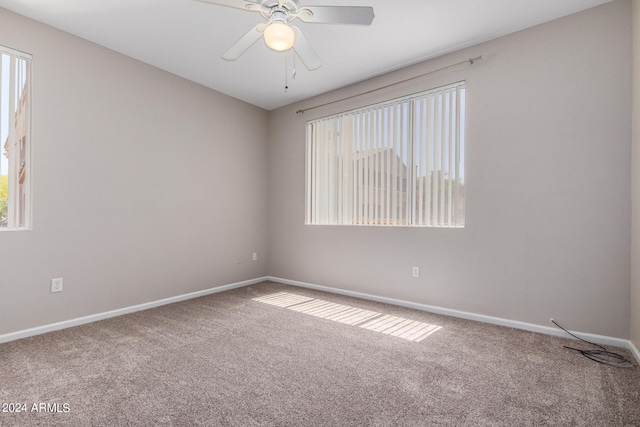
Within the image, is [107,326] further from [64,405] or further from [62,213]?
[64,405]

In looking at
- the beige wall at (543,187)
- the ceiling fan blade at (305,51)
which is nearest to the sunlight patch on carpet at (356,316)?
the beige wall at (543,187)

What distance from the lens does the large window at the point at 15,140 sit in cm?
246

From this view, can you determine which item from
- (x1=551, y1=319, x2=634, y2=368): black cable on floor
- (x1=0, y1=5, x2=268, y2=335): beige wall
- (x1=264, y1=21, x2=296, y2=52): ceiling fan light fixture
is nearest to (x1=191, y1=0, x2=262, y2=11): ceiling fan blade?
(x1=264, y1=21, x2=296, y2=52): ceiling fan light fixture

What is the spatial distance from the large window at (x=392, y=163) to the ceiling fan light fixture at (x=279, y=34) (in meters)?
1.97

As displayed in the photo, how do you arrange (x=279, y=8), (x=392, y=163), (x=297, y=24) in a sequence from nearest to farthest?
(x=279, y=8)
(x=297, y=24)
(x=392, y=163)

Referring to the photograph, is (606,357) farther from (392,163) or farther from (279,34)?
(279,34)

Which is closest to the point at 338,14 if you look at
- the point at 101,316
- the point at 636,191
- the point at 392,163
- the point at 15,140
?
the point at 392,163

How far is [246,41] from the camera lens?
6.99 ft

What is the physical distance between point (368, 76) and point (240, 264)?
117 inches

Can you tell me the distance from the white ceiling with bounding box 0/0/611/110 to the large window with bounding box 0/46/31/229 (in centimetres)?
46

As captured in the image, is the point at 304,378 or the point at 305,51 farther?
the point at 305,51

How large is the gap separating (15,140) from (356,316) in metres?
3.33

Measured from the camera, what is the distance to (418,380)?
1.86 m

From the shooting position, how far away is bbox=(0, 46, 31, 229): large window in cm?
246
